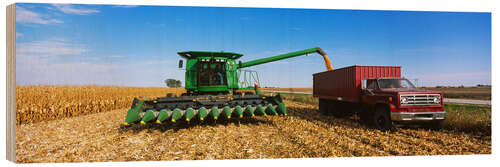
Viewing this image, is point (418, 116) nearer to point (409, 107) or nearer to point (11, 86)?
point (409, 107)

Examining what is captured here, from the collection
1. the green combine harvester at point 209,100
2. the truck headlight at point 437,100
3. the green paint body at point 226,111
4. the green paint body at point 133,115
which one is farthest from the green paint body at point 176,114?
the truck headlight at point 437,100

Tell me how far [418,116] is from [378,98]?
3.79 ft

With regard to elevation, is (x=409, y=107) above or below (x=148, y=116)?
above

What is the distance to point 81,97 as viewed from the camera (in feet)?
33.1

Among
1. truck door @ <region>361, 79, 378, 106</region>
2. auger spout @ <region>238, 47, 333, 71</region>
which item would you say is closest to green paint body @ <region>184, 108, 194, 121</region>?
auger spout @ <region>238, 47, 333, 71</region>

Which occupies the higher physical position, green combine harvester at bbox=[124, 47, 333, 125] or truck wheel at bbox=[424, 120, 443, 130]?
green combine harvester at bbox=[124, 47, 333, 125]

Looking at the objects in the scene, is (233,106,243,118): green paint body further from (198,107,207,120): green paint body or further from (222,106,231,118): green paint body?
(198,107,207,120): green paint body

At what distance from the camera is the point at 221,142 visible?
5047mm

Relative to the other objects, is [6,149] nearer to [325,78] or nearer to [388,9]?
[388,9]

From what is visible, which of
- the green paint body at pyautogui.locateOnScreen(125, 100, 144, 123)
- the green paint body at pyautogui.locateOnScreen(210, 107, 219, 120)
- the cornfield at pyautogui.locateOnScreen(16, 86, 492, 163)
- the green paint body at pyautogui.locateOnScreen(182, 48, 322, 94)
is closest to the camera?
the cornfield at pyautogui.locateOnScreen(16, 86, 492, 163)

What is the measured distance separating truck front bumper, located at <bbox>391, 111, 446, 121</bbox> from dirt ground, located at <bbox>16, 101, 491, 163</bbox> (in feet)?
1.46

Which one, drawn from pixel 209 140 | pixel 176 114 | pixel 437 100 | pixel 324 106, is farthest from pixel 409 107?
pixel 176 114

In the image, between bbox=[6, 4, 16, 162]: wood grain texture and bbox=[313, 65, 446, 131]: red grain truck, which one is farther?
bbox=[313, 65, 446, 131]: red grain truck

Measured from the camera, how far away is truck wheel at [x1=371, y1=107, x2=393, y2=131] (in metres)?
6.47
